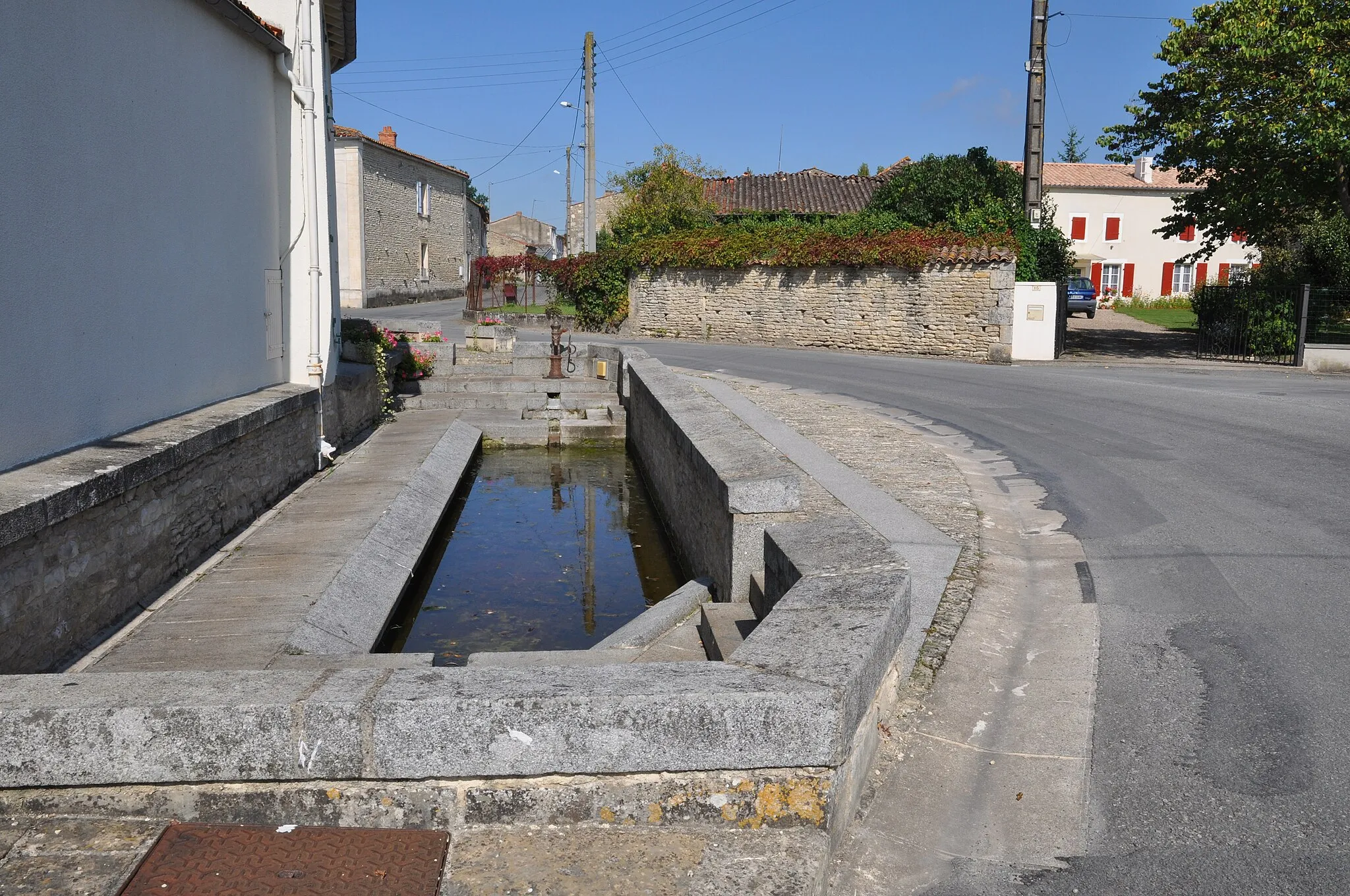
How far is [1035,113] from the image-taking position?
22.0 metres

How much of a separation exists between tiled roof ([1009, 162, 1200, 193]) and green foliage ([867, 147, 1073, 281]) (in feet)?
71.5

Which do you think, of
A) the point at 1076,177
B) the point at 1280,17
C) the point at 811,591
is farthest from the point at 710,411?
the point at 1076,177

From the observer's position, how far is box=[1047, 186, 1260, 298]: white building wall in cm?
4875

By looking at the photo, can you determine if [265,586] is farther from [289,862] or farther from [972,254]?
[972,254]

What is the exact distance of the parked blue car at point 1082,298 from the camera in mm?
35906

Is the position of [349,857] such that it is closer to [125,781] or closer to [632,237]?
[125,781]

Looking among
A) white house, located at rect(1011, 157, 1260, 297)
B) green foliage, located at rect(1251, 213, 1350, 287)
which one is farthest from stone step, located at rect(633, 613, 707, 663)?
white house, located at rect(1011, 157, 1260, 297)

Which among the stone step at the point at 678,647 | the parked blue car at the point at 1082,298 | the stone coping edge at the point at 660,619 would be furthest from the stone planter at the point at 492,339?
the parked blue car at the point at 1082,298

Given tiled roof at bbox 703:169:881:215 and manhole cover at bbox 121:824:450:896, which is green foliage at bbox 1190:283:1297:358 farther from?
manhole cover at bbox 121:824:450:896

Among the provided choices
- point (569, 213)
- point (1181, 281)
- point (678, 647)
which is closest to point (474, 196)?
point (569, 213)

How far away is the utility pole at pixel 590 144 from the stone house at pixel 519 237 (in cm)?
4117

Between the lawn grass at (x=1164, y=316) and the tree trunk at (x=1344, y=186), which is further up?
the tree trunk at (x=1344, y=186)

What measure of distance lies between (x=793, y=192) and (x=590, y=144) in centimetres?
1495

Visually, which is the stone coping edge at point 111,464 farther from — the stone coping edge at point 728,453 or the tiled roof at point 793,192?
the tiled roof at point 793,192
